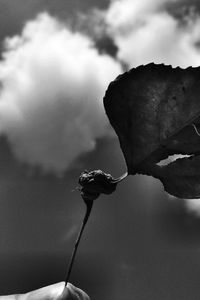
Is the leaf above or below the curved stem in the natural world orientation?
above

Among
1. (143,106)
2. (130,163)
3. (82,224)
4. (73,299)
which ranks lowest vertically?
(73,299)

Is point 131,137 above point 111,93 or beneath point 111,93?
beneath

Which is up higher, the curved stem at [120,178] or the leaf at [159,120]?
the leaf at [159,120]

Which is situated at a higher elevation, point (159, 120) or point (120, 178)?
point (159, 120)

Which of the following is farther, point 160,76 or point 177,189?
point 177,189

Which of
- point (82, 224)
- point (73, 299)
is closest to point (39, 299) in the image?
point (73, 299)

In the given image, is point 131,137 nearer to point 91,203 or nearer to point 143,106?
point 143,106

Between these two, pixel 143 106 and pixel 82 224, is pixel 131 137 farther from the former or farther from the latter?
pixel 82 224
